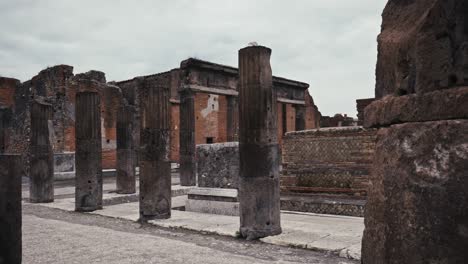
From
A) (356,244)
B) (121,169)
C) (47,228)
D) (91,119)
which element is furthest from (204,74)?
(356,244)

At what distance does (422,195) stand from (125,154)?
11.4 metres

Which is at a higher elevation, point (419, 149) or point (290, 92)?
point (290, 92)

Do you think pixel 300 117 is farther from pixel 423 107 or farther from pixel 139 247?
pixel 423 107

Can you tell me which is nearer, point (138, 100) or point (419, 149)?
point (419, 149)

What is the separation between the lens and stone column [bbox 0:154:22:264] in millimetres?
3541

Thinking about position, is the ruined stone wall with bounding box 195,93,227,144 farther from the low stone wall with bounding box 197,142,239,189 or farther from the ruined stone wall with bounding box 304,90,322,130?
the low stone wall with bounding box 197,142,239,189

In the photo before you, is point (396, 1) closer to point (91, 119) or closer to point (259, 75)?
point (259, 75)

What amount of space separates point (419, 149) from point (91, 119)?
9109 mm

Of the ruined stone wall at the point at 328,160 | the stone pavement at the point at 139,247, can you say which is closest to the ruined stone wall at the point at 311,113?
the ruined stone wall at the point at 328,160

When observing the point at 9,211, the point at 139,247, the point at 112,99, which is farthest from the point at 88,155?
the point at 112,99

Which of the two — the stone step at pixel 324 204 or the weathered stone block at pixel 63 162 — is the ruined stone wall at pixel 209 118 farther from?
the stone step at pixel 324 204

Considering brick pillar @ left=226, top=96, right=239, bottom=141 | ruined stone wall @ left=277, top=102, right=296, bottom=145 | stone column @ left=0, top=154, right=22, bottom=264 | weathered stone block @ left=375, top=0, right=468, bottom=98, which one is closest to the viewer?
weathered stone block @ left=375, top=0, right=468, bottom=98

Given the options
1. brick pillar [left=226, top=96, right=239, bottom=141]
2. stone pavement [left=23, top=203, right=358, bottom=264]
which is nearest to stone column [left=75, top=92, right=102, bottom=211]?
stone pavement [left=23, top=203, right=358, bottom=264]

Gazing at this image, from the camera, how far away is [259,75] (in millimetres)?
6020
